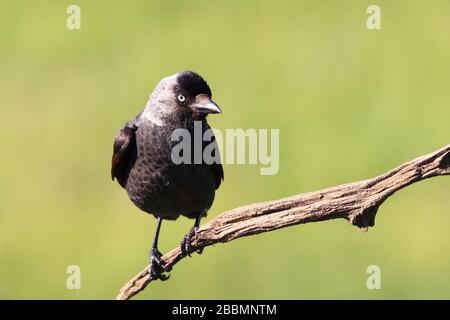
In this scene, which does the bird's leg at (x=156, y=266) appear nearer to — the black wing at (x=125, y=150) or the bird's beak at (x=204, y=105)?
the black wing at (x=125, y=150)

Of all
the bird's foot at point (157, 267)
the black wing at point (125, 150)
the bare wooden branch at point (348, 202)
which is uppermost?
the black wing at point (125, 150)

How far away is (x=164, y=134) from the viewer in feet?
23.7

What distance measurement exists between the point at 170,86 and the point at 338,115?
19.1 ft

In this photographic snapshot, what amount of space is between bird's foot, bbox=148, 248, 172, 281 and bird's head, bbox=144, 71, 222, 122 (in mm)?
963

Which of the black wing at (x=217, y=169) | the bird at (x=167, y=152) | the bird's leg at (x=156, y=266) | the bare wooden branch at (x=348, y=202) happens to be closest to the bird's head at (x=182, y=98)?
the bird at (x=167, y=152)

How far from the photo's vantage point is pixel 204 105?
712cm

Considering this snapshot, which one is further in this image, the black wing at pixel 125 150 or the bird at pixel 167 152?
the black wing at pixel 125 150

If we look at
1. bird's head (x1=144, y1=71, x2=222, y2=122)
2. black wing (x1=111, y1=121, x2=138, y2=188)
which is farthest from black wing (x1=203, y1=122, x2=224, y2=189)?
black wing (x1=111, y1=121, x2=138, y2=188)

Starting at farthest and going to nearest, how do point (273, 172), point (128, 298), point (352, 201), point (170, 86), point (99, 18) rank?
point (99, 18)
point (273, 172)
point (170, 86)
point (128, 298)
point (352, 201)

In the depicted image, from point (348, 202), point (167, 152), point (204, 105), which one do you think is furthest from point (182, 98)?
point (348, 202)

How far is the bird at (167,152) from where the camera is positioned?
7.18 meters

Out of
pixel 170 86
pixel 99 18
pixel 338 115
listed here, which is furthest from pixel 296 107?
pixel 170 86

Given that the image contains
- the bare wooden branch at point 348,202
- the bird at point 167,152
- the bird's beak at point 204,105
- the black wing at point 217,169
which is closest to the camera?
the bare wooden branch at point 348,202

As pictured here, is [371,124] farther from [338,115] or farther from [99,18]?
[99,18]
